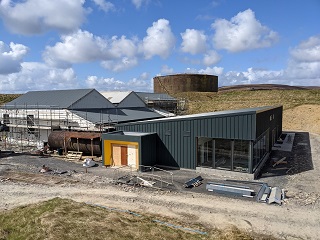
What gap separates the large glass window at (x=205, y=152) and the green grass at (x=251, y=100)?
4411cm

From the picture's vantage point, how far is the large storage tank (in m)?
93.2

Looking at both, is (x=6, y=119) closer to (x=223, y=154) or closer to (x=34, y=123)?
(x=34, y=123)

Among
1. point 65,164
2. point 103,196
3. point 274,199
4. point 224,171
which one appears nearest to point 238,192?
point 274,199

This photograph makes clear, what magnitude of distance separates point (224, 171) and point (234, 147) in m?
2.05

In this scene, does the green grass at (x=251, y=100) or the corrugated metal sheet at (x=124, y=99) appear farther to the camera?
the green grass at (x=251, y=100)

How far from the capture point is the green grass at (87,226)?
12.4m

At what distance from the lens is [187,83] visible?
93.2 metres

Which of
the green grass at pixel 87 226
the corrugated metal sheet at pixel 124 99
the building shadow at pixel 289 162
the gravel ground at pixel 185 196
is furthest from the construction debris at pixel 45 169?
the corrugated metal sheet at pixel 124 99

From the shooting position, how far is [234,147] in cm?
2197

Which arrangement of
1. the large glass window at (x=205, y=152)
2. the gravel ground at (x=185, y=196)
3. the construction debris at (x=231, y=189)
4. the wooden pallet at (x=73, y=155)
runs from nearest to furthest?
the gravel ground at (x=185, y=196) → the construction debris at (x=231, y=189) → the large glass window at (x=205, y=152) → the wooden pallet at (x=73, y=155)

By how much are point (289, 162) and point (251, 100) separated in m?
45.4

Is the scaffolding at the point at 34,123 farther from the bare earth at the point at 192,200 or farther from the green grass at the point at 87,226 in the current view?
the green grass at the point at 87,226

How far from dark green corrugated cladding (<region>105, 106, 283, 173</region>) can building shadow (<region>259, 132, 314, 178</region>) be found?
1209 millimetres

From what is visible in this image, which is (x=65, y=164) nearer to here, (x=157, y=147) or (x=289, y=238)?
(x=157, y=147)
